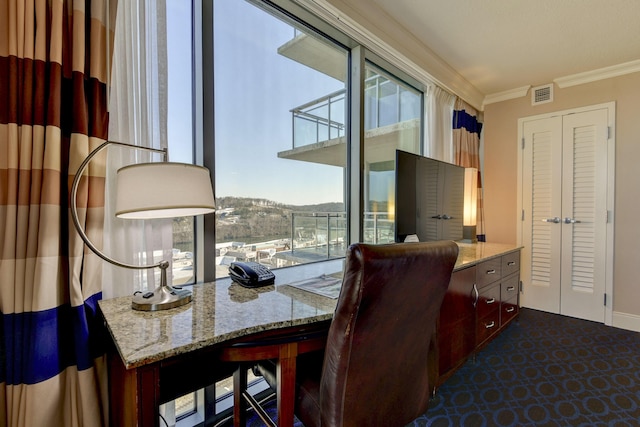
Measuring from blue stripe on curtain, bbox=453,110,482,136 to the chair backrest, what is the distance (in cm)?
256

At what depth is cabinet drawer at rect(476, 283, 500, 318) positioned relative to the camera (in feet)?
7.04

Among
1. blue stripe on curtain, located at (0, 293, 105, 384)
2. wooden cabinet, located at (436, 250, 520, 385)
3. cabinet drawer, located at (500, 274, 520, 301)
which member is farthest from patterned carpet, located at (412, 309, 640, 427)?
blue stripe on curtain, located at (0, 293, 105, 384)

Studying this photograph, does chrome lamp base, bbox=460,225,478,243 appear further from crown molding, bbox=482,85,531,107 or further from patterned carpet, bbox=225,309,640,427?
crown molding, bbox=482,85,531,107

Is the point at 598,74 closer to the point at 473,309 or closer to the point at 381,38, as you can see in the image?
the point at 381,38

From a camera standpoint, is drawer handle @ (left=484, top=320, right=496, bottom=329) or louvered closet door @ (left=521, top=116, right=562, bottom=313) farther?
louvered closet door @ (left=521, top=116, right=562, bottom=313)

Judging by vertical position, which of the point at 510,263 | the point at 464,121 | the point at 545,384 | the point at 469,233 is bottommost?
the point at 545,384

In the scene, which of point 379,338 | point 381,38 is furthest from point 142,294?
point 381,38

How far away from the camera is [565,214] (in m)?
3.09

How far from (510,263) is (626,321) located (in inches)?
53.0

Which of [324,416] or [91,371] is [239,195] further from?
[324,416]

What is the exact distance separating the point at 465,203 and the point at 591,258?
1342 millimetres

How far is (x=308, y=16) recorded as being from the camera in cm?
196

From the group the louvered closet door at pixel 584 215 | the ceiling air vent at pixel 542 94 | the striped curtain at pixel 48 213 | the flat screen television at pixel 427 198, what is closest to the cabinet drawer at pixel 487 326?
the flat screen television at pixel 427 198

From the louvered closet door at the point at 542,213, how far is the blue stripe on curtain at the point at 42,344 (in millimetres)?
3940
